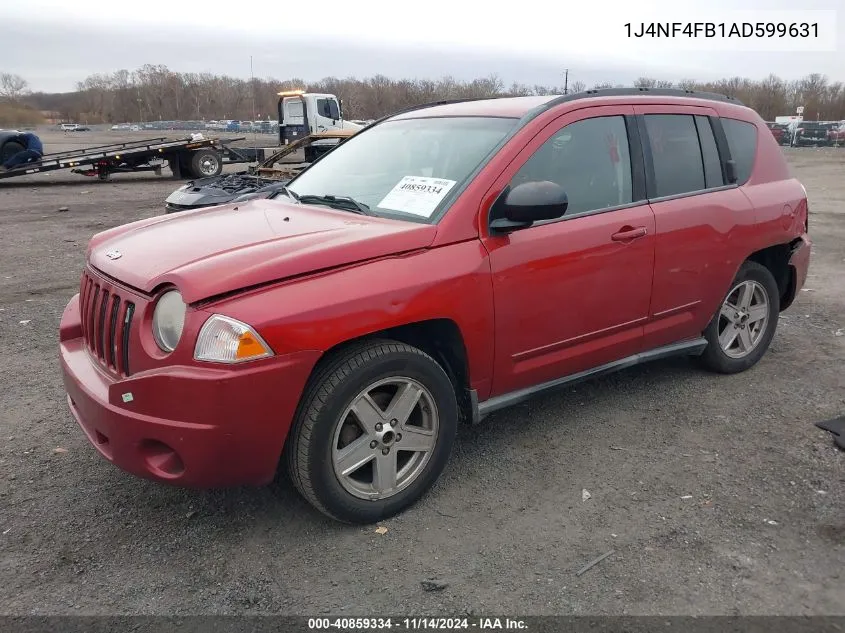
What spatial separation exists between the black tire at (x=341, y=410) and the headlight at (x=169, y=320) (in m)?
0.55

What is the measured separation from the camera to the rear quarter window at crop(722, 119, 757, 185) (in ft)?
14.4

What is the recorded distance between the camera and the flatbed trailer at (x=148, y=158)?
1708 cm

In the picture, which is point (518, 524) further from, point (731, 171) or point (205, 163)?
point (205, 163)

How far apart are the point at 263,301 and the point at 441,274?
812 mm

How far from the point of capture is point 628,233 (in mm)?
3631

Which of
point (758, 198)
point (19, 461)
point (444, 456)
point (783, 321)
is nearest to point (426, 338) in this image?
point (444, 456)

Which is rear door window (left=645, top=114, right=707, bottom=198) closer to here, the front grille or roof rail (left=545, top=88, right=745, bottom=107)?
roof rail (left=545, top=88, right=745, bottom=107)

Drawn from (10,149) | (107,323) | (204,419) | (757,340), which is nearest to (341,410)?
(204,419)

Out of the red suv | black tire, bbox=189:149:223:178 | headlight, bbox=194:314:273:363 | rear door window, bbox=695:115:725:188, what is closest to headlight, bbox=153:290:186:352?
the red suv

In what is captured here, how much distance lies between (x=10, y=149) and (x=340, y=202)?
58.1 ft

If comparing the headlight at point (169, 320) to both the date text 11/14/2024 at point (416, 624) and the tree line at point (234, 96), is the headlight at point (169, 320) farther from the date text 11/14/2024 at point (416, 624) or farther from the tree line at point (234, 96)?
the tree line at point (234, 96)

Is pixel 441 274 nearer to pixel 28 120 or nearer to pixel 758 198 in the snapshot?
pixel 758 198

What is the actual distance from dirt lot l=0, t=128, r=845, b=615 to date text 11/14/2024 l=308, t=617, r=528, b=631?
51 mm

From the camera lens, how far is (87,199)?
15.7 metres
